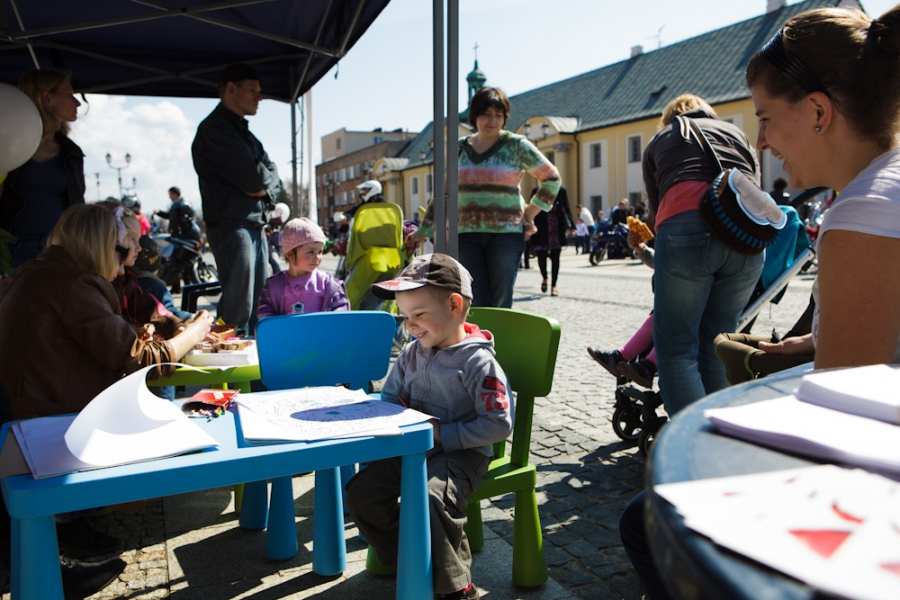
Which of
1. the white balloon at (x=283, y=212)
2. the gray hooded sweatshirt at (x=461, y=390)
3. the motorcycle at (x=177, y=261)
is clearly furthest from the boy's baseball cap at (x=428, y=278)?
the motorcycle at (x=177, y=261)

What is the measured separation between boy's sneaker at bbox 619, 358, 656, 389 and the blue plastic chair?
5.13 feet

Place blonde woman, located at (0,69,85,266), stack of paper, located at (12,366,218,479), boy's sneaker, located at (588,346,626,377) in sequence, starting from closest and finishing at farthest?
1. stack of paper, located at (12,366,218,479)
2. boy's sneaker, located at (588,346,626,377)
3. blonde woman, located at (0,69,85,266)

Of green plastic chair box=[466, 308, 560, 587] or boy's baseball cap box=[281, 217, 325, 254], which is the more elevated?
boy's baseball cap box=[281, 217, 325, 254]

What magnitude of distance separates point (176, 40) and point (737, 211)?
518 centimetres

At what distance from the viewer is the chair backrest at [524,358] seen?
2.41m

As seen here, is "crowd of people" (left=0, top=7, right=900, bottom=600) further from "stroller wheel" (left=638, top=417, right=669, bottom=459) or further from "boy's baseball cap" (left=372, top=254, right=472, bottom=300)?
"stroller wheel" (left=638, top=417, right=669, bottom=459)

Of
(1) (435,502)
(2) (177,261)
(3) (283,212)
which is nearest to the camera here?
(1) (435,502)

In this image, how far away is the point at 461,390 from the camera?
7.85ft

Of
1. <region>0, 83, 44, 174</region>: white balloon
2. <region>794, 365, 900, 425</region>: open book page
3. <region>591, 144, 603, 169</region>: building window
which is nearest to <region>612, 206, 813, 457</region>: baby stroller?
<region>794, 365, 900, 425</region>: open book page

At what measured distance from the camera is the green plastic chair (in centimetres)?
240

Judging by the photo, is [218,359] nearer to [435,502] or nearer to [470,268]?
[435,502]

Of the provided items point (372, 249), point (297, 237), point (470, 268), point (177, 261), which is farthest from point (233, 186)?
point (177, 261)

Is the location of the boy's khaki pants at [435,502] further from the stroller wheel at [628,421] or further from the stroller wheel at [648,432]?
the stroller wheel at [628,421]

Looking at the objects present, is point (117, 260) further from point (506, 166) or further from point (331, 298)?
point (506, 166)
